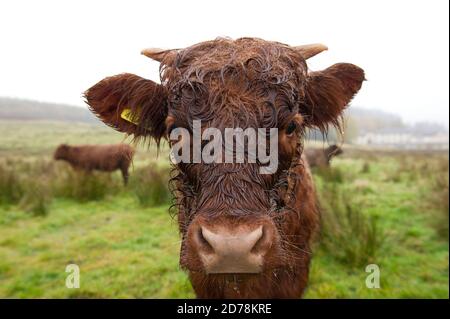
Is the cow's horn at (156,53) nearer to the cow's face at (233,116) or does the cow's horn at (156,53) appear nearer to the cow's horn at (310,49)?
the cow's face at (233,116)

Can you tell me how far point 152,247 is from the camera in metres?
6.44

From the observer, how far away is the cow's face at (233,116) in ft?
5.49

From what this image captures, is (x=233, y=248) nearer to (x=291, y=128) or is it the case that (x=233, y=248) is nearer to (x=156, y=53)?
(x=291, y=128)

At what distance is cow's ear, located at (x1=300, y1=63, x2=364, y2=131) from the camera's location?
2557 millimetres

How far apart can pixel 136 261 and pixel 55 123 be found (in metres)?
32.7

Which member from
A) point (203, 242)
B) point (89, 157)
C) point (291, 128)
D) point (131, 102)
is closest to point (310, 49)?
point (291, 128)

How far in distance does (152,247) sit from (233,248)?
5.21 meters

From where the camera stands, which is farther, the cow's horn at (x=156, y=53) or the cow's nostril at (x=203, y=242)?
the cow's horn at (x=156, y=53)

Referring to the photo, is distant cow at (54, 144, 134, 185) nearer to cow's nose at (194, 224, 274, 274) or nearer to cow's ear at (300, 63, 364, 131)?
cow's ear at (300, 63, 364, 131)

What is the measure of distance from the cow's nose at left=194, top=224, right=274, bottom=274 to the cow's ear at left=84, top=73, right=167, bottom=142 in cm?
115

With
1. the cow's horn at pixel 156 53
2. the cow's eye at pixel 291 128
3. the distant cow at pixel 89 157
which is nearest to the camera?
the cow's eye at pixel 291 128

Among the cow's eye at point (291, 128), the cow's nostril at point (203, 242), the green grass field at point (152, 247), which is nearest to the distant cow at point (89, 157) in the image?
the green grass field at point (152, 247)

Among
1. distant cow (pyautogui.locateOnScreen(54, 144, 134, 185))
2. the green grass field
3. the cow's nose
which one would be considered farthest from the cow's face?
distant cow (pyautogui.locateOnScreen(54, 144, 134, 185))

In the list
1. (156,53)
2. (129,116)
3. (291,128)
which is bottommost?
(291,128)
